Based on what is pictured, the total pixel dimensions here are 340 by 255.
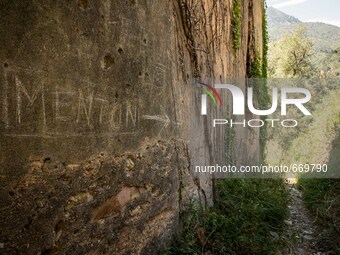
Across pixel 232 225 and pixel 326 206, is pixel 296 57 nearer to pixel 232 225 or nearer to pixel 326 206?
pixel 326 206

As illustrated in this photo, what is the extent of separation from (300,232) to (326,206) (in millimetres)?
1808

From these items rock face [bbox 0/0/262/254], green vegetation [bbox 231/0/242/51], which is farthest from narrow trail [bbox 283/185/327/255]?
green vegetation [bbox 231/0/242/51]

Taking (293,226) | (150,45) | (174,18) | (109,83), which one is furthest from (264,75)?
(109,83)

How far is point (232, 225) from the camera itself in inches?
187

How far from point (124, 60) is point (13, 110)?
1.27m

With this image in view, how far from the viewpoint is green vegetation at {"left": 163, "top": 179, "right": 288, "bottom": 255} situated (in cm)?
412

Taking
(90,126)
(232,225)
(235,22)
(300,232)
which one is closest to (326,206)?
(300,232)

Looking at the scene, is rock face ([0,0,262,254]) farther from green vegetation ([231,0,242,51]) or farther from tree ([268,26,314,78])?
tree ([268,26,314,78])

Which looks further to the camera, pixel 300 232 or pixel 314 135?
pixel 314 135

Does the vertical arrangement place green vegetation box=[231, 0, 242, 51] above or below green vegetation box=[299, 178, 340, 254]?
above

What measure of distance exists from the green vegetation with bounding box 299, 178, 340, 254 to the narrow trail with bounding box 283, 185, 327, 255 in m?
0.18

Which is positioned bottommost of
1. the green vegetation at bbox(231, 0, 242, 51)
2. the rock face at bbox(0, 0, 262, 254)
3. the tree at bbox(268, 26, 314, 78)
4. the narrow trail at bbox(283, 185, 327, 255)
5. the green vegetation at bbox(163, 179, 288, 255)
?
the narrow trail at bbox(283, 185, 327, 255)

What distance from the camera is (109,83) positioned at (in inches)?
109

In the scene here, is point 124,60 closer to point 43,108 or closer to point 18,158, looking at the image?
point 43,108
